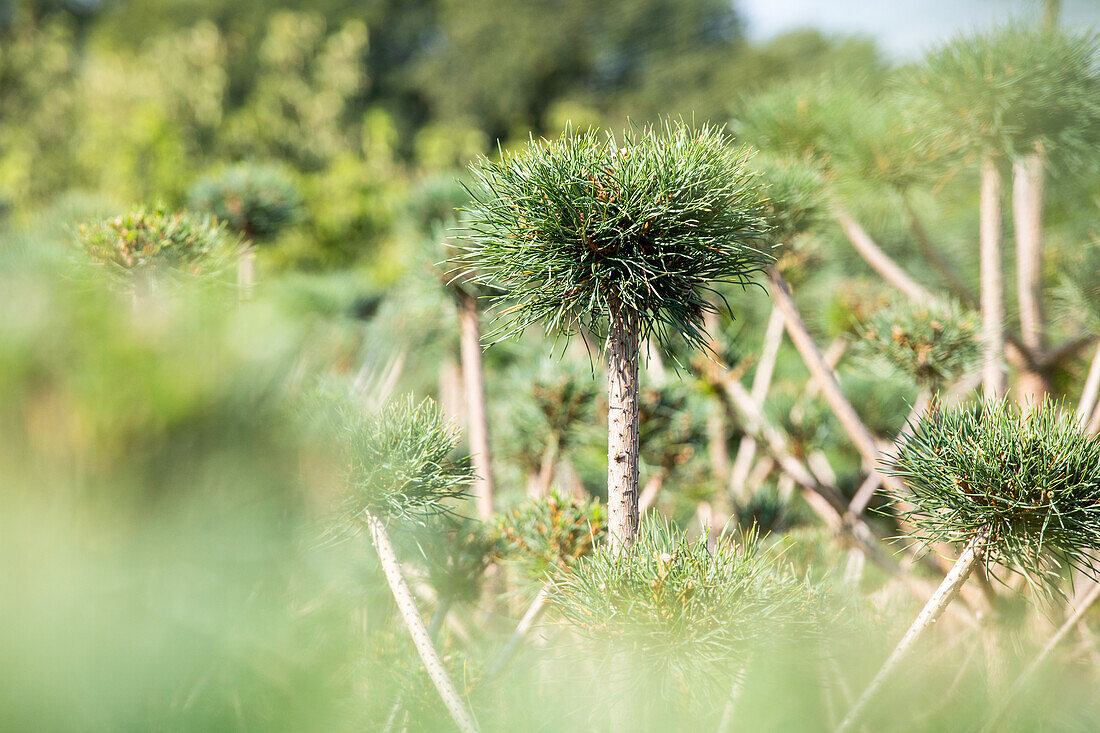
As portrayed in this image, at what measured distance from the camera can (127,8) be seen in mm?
12953

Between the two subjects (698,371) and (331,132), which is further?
(331,132)

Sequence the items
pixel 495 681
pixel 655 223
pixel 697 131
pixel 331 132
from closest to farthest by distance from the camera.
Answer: pixel 655 223
pixel 697 131
pixel 495 681
pixel 331 132

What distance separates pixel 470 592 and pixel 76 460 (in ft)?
2.96

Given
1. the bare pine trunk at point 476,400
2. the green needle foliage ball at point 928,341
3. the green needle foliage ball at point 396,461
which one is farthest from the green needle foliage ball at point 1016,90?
the green needle foliage ball at point 396,461

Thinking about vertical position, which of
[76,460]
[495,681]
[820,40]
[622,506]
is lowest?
[495,681]

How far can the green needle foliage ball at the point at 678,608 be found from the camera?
0.85 metres

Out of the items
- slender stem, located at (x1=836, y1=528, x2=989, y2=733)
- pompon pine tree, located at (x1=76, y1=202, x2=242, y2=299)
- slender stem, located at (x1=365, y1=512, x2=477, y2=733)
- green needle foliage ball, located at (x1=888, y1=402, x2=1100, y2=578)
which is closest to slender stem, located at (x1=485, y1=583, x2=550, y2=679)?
slender stem, located at (x1=365, y1=512, x2=477, y2=733)

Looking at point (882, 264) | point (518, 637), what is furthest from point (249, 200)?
point (882, 264)

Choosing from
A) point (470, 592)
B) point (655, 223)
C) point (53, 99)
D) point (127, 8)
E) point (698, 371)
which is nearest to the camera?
point (655, 223)

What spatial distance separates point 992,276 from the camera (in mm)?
1657

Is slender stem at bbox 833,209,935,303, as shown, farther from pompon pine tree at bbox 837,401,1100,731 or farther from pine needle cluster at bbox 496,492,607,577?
pine needle cluster at bbox 496,492,607,577

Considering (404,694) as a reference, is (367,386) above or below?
above

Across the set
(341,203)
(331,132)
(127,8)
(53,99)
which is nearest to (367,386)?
(341,203)

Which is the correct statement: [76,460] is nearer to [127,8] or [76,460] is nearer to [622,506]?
[622,506]
